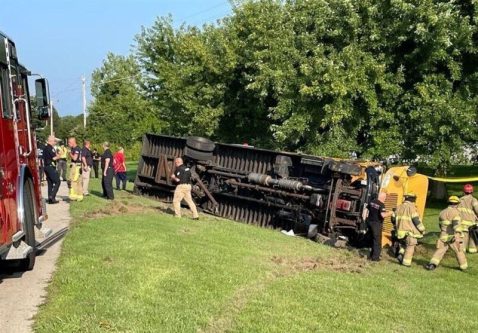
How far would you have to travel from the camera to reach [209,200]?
19.4 meters

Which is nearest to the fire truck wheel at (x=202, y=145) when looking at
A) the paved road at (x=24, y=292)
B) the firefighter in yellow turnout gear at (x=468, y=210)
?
the firefighter in yellow turnout gear at (x=468, y=210)

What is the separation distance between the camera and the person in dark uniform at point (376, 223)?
43.5 feet

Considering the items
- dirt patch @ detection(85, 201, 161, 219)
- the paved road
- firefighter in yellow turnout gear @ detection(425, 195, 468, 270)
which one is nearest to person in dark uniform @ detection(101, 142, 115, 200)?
dirt patch @ detection(85, 201, 161, 219)

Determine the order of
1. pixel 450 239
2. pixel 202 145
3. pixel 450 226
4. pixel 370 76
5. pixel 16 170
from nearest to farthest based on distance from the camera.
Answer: pixel 16 170, pixel 450 239, pixel 450 226, pixel 202 145, pixel 370 76

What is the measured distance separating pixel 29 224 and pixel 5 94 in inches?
77.0

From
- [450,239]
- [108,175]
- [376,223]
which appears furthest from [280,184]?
[108,175]

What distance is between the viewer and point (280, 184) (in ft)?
55.9

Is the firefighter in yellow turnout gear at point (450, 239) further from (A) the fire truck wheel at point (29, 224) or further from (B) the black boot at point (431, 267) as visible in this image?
(A) the fire truck wheel at point (29, 224)

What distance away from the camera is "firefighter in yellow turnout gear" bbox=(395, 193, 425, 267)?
13.1 m

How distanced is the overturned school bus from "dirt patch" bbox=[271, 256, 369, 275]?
9.79 feet

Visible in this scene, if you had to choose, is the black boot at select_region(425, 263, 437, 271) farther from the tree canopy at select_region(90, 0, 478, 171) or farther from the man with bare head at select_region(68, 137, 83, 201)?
the man with bare head at select_region(68, 137, 83, 201)

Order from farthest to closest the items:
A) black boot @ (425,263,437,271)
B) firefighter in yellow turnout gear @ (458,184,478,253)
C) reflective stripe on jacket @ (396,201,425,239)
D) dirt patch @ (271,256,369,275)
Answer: firefighter in yellow turnout gear @ (458,184,478,253) < reflective stripe on jacket @ (396,201,425,239) < black boot @ (425,263,437,271) < dirt patch @ (271,256,369,275)

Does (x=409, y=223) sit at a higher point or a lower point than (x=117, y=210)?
higher

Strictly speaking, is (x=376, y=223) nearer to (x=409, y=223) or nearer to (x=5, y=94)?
(x=409, y=223)
